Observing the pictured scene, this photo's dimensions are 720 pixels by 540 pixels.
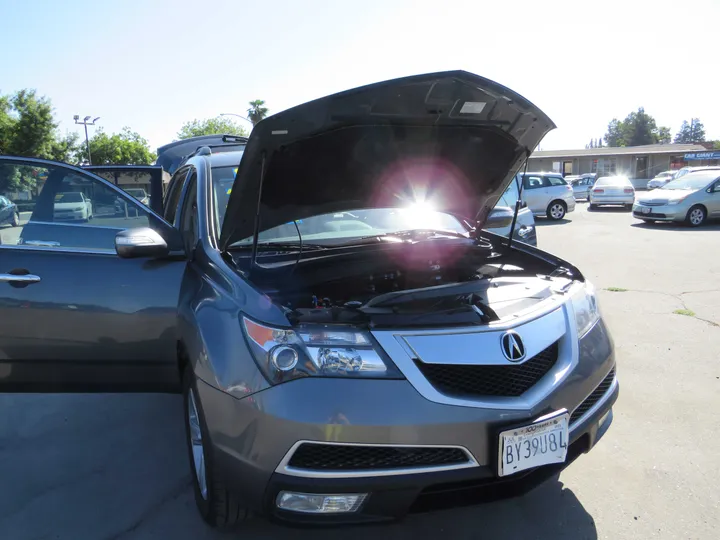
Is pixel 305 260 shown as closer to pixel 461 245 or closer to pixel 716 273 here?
pixel 461 245

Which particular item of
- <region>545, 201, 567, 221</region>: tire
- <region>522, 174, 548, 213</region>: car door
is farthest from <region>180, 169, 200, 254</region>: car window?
<region>545, 201, 567, 221</region>: tire

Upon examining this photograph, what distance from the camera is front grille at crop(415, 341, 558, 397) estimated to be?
6.35 ft

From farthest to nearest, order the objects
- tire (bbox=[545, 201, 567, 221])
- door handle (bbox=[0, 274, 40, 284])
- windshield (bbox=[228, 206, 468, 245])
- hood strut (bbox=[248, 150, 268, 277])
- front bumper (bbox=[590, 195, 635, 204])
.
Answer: front bumper (bbox=[590, 195, 635, 204]) → tire (bbox=[545, 201, 567, 221]) → windshield (bbox=[228, 206, 468, 245]) → door handle (bbox=[0, 274, 40, 284]) → hood strut (bbox=[248, 150, 268, 277])

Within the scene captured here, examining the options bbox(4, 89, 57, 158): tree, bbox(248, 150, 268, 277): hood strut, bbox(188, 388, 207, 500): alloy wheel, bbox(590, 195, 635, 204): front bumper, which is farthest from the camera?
bbox(4, 89, 57, 158): tree

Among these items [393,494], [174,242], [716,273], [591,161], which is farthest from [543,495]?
[591,161]

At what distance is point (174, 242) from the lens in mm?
2961

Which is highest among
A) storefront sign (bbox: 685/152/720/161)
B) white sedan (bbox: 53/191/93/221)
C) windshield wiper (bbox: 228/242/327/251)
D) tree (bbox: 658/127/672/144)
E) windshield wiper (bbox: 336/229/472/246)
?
tree (bbox: 658/127/672/144)

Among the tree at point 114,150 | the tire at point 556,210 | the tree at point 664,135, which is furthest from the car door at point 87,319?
the tree at point 664,135

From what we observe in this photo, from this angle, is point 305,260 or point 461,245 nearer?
point 305,260

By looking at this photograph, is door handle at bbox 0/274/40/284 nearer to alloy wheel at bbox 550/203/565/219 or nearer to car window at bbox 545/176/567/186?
alloy wheel at bbox 550/203/565/219

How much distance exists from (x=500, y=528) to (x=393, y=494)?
0.86 m

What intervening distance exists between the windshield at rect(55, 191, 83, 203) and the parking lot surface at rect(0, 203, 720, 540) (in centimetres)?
148

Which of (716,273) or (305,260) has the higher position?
(305,260)

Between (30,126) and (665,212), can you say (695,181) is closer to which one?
(665,212)
